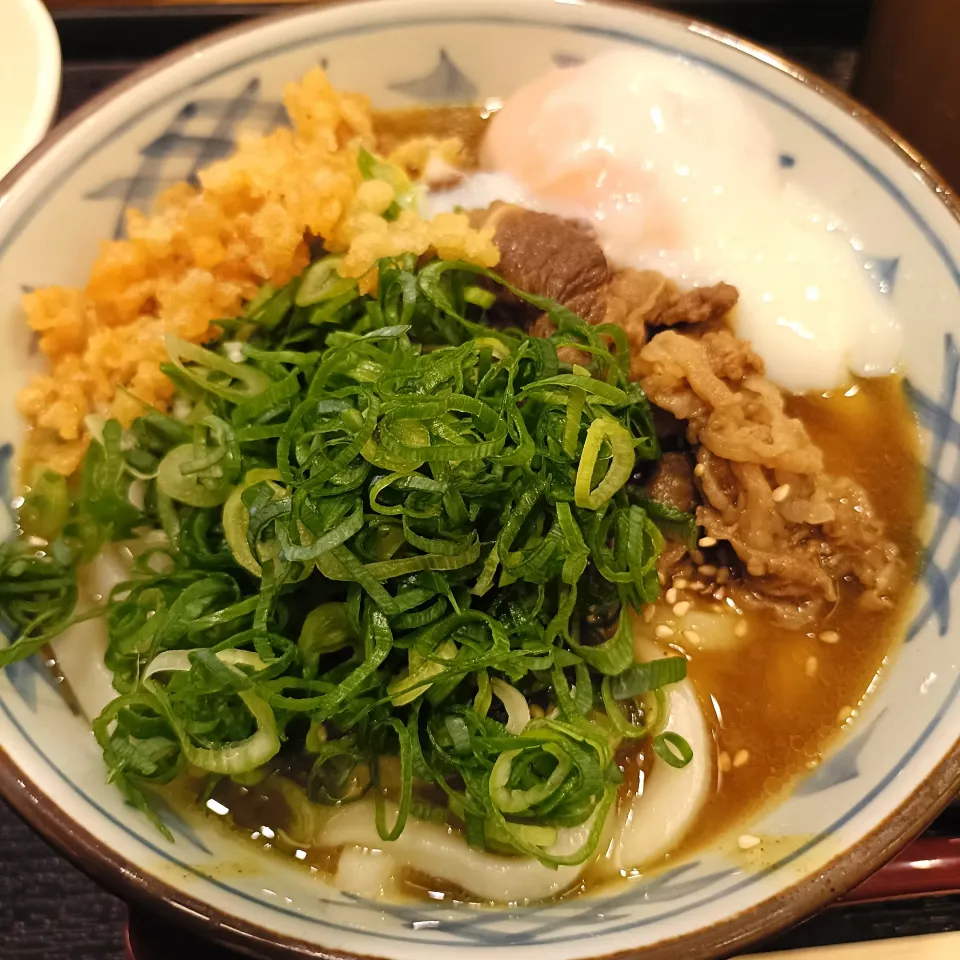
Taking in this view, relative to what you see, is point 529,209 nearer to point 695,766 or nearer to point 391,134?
point 391,134

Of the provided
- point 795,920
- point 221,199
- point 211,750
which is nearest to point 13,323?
point 221,199

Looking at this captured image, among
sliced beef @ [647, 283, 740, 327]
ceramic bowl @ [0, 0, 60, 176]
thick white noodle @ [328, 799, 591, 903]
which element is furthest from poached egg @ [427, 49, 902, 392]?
thick white noodle @ [328, 799, 591, 903]

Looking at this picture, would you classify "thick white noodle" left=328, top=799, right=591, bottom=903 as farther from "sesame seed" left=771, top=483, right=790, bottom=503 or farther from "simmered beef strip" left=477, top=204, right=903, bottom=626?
"sesame seed" left=771, top=483, right=790, bottom=503

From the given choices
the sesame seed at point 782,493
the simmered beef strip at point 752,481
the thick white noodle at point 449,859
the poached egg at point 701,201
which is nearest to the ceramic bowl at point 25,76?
the poached egg at point 701,201

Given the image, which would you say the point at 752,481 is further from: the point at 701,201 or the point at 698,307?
the point at 701,201

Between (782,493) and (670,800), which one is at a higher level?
(782,493)

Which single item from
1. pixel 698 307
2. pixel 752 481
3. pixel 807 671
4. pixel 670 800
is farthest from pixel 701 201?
pixel 670 800

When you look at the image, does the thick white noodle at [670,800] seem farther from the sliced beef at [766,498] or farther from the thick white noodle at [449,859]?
the sliced beef at [766,498]
